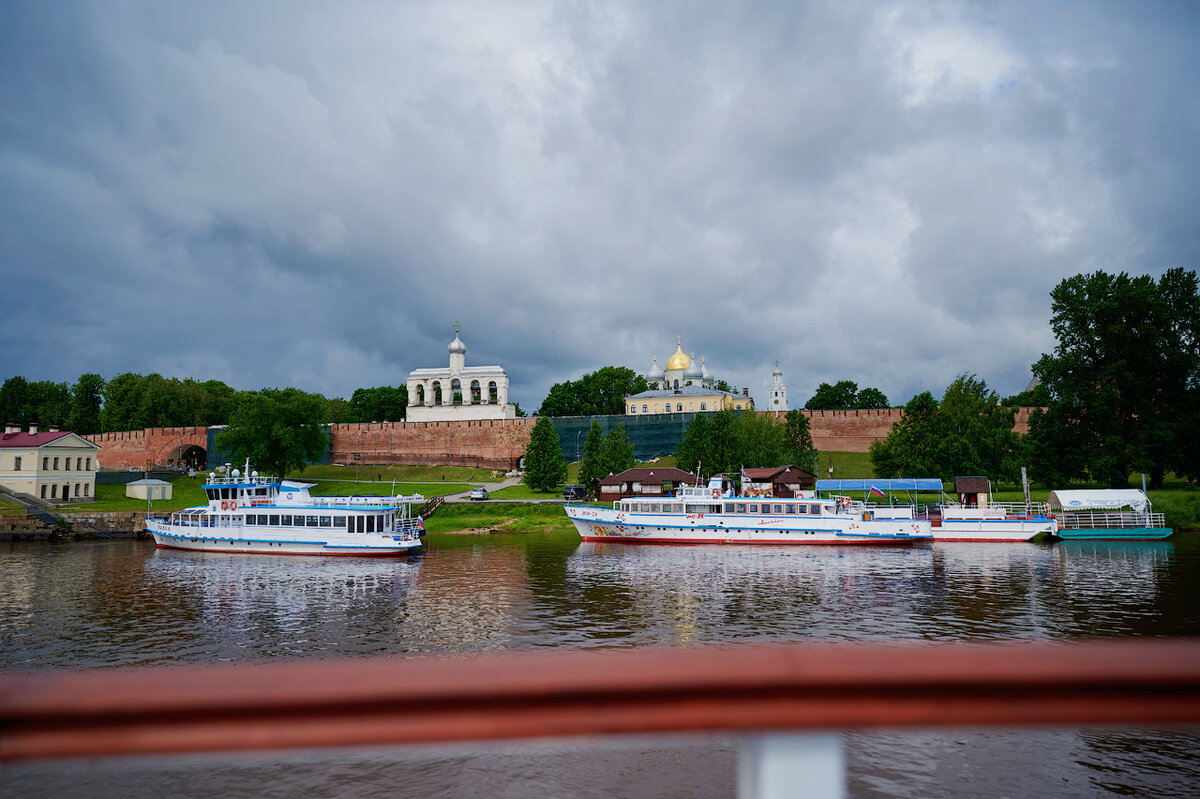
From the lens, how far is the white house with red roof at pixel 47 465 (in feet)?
194

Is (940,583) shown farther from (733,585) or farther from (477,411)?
(477,411)

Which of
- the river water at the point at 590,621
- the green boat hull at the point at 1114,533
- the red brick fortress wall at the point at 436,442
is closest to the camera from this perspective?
the river water at the point at 590,621

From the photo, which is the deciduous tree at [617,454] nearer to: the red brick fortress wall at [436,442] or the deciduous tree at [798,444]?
the deciduous tree at [798,444]

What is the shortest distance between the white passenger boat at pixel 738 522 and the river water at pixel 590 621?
195 cm

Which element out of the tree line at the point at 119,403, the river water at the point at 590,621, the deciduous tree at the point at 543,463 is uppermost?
the tree line at the point at 119,403

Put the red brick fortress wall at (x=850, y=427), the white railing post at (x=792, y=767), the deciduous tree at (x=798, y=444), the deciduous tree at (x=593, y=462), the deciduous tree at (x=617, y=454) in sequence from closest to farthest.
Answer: the white railing post at (x=792, y=767) < the deciduous tree at (x=593, y=462) < the deciduous tree at (x=617, y=454) < the deciduous tree at (x=798, y=444) < the red brick fortress wall at (x=850, y=427)

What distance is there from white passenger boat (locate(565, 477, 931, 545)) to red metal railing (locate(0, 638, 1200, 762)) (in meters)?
44.7

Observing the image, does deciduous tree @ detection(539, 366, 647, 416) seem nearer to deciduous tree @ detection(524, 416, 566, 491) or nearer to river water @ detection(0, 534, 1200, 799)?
deciduous tree @ detection(524, 416, 566, 491)

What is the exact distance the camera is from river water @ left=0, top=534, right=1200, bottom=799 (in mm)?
11742

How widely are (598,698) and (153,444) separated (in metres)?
107

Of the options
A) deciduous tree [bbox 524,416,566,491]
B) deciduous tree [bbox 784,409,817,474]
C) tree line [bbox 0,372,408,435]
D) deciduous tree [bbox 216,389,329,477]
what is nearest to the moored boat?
deciduous tree [bbox 784,409,817,474]

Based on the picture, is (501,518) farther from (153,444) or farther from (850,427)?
(153,444)

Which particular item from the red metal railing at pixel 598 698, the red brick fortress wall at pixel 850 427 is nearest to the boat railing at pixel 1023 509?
the red brick fortress wall at pixel 850 427

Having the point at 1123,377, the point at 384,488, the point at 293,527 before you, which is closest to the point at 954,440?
the point at 1123,377
